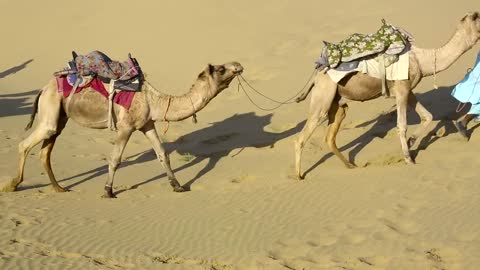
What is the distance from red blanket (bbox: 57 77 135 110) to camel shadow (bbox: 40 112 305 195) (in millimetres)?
1401

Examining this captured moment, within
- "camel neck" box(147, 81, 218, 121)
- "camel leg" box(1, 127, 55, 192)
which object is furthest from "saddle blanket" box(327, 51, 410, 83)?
"camel leg" box(1, 127, 55, 192)

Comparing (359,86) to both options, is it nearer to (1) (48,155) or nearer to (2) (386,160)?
(2) (386,160)

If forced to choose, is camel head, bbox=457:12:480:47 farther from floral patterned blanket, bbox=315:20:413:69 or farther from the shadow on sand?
the shadow on sand

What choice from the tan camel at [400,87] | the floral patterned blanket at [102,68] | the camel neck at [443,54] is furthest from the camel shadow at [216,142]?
the camel neck at [443,54]

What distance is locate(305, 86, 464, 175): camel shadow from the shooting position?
1036 cm

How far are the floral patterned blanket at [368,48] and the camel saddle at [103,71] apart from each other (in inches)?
106

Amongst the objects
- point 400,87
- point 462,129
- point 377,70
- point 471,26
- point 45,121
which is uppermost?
point 471,26

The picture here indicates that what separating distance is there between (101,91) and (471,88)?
5.62 meters

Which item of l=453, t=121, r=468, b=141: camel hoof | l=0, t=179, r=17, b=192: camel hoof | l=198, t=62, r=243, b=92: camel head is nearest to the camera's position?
l=198, t=62, r=243, b=92: camel head

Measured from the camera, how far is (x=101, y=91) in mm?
9312

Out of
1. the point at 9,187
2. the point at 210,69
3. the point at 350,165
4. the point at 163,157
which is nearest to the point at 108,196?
the point at 163,157

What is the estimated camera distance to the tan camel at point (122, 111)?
926 cm

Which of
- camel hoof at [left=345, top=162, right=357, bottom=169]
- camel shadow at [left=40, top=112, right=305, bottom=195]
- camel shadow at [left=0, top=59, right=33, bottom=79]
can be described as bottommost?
camel shadow at [left=40, top=112, right=305, bottom=195]

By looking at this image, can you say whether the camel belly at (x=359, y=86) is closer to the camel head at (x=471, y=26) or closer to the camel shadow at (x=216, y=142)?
the camel head at (x=471, y=26)
